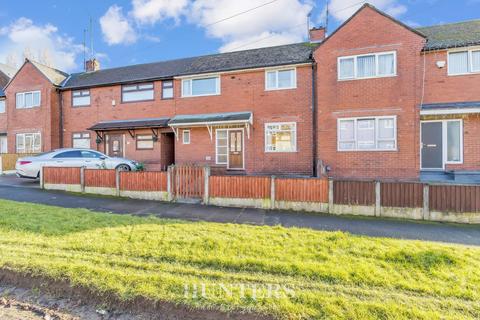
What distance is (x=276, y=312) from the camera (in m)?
2.99

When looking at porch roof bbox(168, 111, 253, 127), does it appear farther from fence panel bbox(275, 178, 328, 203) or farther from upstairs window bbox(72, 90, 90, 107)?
upstairs window bbox(72, 90, 90, 107)

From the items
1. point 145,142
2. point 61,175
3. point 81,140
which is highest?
point 81,140

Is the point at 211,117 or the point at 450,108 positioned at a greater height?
the point at 211,117

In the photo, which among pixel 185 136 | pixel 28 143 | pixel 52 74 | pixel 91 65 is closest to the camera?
pixel 185 136

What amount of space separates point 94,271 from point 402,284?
14.8ft

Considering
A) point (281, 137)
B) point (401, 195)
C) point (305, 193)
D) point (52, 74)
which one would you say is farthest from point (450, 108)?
point (52, 74)

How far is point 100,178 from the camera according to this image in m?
10.9

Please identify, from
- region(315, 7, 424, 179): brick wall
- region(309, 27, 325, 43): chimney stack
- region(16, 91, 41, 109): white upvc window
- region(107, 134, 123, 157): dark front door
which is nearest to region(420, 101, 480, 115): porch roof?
region(315, 7, 424, 179): brick wall

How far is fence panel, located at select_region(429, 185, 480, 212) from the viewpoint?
308 inches

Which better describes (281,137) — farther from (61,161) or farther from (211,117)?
(61,161)

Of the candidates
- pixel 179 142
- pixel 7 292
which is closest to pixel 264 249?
pixel 7 292

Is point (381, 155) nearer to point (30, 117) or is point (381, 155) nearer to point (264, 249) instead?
point (264, 249)

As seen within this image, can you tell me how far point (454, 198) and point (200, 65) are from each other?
560 inches

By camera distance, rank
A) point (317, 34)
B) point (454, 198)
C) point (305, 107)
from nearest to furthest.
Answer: point (454, 198) → point (305, 107) → point (317, 34)
